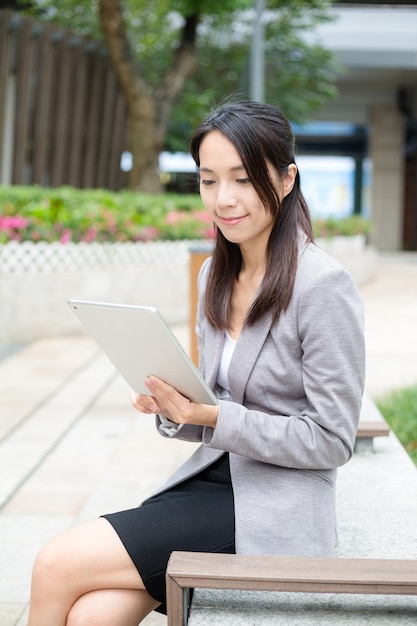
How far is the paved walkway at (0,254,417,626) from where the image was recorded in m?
3.69

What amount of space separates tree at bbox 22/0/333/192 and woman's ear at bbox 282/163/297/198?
1341cm

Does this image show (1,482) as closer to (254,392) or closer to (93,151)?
(254,392)

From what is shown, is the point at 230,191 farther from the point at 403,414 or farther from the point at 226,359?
the point at 403,414

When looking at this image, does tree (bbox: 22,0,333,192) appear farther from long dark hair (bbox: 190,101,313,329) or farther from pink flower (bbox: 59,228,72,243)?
long dark hair (bbox: 190,101,313,329)

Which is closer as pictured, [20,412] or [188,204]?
[20,412]

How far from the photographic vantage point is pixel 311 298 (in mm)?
2043

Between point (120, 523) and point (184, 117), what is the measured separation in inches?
636

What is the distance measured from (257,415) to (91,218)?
8.13m

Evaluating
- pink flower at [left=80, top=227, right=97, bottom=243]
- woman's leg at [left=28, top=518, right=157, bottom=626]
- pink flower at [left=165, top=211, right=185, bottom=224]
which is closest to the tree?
pink flower at [left=165, top=211, right=185, bottom=224]

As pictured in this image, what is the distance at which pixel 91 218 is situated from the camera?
9.95 m

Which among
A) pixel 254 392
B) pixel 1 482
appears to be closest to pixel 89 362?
pixel 1 482

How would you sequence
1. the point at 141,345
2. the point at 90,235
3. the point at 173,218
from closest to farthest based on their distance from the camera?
the point at 141,345
the point at 90,235
the point at 173,218

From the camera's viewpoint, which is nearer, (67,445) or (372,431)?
(372,431)

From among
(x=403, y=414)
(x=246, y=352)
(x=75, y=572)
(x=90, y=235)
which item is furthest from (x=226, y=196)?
(x=90, y=235)
